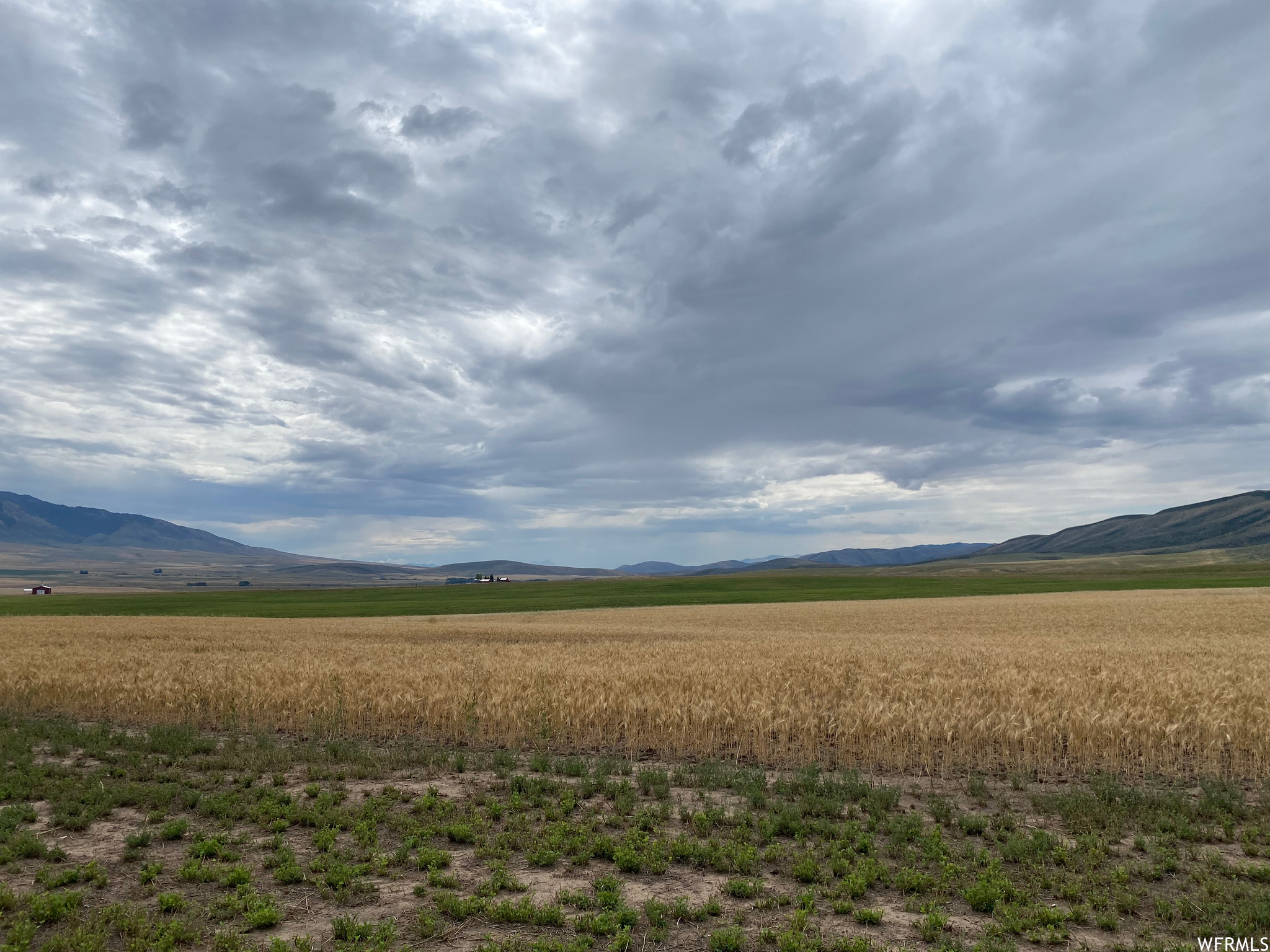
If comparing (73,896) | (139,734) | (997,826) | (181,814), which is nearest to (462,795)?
(181,814)

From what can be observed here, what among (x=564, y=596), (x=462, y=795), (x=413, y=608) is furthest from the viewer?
(x=564, y=596)

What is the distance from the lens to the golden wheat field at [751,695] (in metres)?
13.6

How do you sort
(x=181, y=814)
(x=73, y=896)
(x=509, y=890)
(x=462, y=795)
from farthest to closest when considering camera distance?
(x=462, y=795)
(x=181, y=814)
(x=509, y=890)
(x=73, y=896)

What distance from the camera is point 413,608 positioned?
8362cm

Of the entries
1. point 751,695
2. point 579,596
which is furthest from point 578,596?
point 751,695

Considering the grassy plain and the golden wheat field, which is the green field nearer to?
the grassy plain

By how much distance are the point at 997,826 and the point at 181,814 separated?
12142 millimetres

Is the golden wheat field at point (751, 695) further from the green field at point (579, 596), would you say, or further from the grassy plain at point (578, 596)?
the grassy plain at point (578, 596)

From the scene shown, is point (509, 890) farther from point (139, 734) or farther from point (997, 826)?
point (139, 734)

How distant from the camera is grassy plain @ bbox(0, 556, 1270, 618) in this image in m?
83.8

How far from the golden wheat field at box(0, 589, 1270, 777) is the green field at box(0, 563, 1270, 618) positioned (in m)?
51.3

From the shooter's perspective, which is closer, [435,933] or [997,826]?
[435,933]

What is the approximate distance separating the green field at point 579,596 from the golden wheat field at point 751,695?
51332 millimetres

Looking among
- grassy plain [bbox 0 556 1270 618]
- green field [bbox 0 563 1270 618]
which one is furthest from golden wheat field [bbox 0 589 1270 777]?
grassy plain [bbox 0 556 1270 618]
